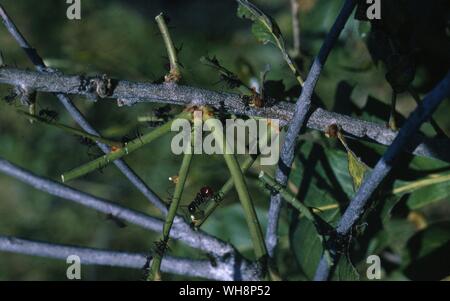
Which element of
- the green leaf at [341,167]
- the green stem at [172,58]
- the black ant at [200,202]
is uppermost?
the green leaf at [341,167]

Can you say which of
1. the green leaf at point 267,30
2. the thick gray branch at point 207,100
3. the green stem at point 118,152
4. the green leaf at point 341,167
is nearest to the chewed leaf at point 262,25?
the green leaf at point 267,30

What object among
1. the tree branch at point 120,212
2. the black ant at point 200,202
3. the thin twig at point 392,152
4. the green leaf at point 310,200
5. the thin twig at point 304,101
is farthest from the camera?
the green leaf at point 310,200

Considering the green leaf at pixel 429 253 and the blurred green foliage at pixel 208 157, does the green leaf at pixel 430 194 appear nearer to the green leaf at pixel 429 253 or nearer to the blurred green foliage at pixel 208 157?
the blurred green foliage at pixel 208 157

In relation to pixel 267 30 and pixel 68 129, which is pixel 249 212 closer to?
pixel 68 129

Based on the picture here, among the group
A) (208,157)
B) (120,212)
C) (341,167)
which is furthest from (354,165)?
(208,157)

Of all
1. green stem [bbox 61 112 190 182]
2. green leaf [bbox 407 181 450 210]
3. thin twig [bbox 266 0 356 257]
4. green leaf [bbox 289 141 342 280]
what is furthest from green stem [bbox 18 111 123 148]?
green leaf [bbox 407 181 450 210]

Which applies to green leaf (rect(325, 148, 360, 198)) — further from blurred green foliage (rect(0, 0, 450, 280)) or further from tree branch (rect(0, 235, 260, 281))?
tree branch (rect(0, 235, 260, 281))
